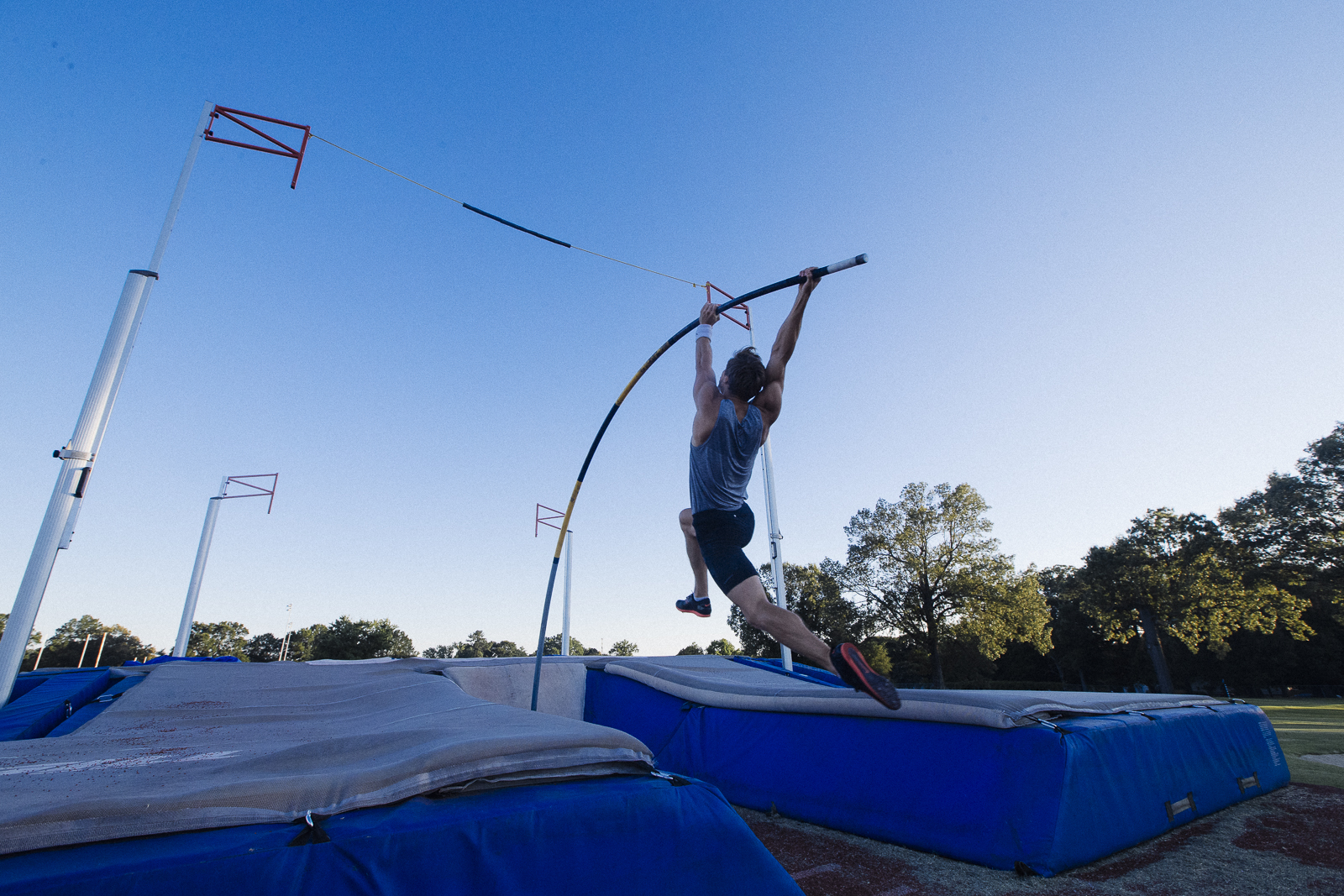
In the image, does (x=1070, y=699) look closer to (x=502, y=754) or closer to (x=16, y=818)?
(x=502, y=754)

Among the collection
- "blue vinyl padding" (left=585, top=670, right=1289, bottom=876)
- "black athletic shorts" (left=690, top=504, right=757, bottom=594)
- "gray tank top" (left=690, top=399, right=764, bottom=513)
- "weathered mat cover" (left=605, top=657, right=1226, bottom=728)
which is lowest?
"blue vinyl padding" (left=585, top=670, right=1289, bottom=876)

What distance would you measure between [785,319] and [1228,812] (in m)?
4.24

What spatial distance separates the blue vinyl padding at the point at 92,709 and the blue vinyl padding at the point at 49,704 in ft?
0.20

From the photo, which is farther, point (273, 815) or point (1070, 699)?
point (1070, 699)

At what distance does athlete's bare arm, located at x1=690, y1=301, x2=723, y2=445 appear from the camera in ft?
11.2

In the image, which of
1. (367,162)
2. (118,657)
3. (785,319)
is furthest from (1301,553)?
(118,657)

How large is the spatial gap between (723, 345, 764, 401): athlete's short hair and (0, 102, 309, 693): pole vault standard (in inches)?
185

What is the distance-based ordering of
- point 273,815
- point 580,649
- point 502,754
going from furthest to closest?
point 580,649 → point 502,754 → point 273,815

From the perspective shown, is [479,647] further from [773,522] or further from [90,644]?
[773,522]

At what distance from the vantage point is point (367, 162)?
6621 millimetres

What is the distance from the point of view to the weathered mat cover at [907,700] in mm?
3158

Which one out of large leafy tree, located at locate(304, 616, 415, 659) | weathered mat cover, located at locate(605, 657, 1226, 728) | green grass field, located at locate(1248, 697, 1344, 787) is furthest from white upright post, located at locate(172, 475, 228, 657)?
large leafy tree, located at locate(304, 616, 415, 659)

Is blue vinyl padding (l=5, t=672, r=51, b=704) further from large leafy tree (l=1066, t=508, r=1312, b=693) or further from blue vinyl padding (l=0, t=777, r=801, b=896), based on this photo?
large leafy tree (l=1066, t=508, r=1312, b=693)

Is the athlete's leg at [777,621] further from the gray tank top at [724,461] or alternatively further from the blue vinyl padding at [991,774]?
the blue vinyl padding at [991,774]
